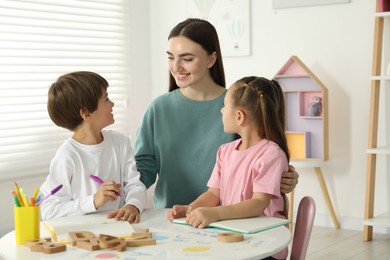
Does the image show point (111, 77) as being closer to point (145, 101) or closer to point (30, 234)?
point (145, 101)

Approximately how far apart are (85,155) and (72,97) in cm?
20

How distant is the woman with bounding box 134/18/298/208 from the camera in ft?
7.57

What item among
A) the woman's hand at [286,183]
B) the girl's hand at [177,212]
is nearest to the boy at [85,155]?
the girl's hand at [177,212]

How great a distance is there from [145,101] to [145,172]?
2687mm

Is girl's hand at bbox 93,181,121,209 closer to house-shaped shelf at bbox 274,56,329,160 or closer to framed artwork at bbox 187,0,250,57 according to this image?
house-shaped shelf at bbox 274,56,329,160

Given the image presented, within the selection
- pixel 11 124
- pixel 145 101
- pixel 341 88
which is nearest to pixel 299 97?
pixel 341 88

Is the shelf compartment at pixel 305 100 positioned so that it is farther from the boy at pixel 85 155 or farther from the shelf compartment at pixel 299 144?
the boy at pixel 85 155

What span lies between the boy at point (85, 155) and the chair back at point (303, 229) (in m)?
0.48

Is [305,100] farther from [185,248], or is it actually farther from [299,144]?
[185,248]

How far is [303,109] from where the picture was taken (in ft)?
14.2

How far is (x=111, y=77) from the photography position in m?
4.67

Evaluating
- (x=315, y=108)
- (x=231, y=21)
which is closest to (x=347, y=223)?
(x=315, y=108)

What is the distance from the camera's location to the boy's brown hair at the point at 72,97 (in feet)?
6.88

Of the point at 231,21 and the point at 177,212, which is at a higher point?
the point at 231,21
